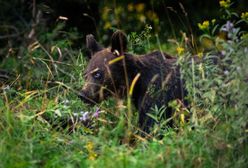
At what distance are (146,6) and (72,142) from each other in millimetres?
7912

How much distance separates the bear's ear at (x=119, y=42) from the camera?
25.2 ft

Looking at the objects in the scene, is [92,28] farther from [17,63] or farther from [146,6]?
[17,63]

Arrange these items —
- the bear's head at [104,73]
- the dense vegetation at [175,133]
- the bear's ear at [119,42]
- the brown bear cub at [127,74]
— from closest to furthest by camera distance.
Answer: the dense vegetation at [175,133]
the bear's ear at [119,42]
the brown bear cub at [127,74]
the bear's head at [104,73]

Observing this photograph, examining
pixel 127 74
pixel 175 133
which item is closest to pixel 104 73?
pixel 127 74

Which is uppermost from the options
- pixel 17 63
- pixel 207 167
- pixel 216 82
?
pixel 216 82

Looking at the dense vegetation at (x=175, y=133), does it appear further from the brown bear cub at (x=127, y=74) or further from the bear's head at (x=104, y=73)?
the bear's head at (x=104, y=73)

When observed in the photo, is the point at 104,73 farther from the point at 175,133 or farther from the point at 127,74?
the point at 175,133

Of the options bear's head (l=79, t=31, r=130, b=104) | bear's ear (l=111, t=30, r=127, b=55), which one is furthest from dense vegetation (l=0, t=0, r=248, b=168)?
bear's ear (l=111, t=30, r=127, b=55)

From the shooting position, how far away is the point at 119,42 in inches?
311

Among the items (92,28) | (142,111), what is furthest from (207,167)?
(92,28)

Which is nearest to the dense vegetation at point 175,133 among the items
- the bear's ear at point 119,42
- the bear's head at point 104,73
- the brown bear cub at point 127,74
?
the brown bear cub at point 127,74

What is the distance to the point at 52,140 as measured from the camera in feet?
20.4

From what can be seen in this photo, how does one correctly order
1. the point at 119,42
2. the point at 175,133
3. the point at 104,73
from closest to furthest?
the point at 175,133, the point at 119,42, the point at 104,73

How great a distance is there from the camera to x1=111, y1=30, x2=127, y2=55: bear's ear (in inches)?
303
